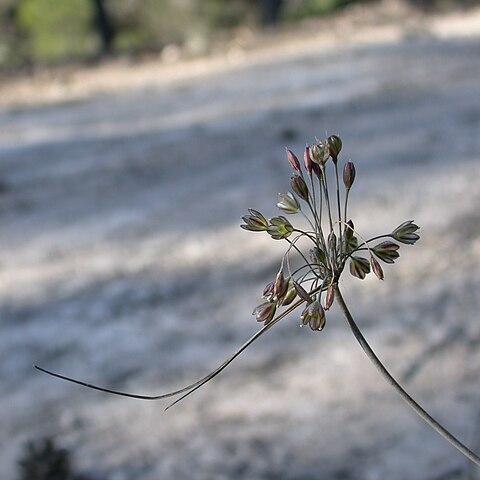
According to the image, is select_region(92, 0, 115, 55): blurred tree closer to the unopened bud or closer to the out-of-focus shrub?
the out-of-focus shrub

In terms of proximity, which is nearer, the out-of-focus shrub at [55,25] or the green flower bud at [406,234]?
the green flower bud at [406,234]

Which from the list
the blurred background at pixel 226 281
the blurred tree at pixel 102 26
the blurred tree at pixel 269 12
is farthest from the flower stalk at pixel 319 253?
the blurred tree at pixel 269 12

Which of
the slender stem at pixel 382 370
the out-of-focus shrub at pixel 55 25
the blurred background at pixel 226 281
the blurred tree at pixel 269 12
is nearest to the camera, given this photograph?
the slender stem at pixel 382 370

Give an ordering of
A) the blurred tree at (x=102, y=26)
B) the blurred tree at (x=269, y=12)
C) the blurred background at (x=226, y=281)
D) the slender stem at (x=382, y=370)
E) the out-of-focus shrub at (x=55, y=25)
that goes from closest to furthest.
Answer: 1. the slender stem at (x=382, y=370)
2. the blurred background at (x=226, y=281)
3. the blurred tree at (x=102, y=26)
4. the blurred tree at (x=269, y=12)
5. the out-of-focus shrub at (x=55, y=25)

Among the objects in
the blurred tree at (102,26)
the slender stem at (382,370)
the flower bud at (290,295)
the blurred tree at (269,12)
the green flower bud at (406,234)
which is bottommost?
the slender stem at (382,370)

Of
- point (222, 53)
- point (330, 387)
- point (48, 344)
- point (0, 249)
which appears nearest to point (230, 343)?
point (330, 387)

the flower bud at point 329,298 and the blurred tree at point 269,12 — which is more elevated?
the blurred tree at point 269,12

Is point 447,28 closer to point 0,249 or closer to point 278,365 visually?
point 0,249

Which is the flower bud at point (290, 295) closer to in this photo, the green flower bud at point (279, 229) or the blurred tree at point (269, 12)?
the green flower bud at point (279, 229)
